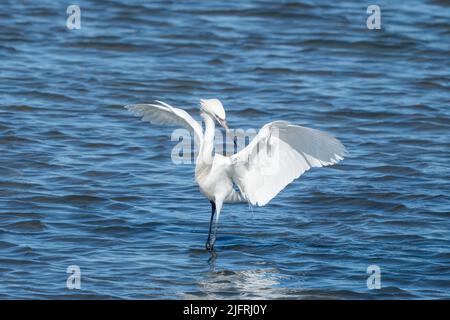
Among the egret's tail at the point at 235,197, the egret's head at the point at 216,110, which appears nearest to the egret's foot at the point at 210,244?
the egret's tail at the point at 235,197

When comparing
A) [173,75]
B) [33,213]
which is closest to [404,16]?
[173,75]

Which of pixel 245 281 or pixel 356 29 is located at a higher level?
pixel 356 29

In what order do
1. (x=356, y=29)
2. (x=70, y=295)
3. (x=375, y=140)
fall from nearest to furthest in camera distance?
(x=70, y=295)
(x=375, y=140)
(x=356, y=29)

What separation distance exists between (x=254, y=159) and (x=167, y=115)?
1033 millimetres

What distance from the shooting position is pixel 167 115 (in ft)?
29.8

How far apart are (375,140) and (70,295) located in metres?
6.04

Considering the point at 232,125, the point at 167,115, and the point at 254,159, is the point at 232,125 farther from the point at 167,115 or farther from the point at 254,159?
the point at 254,159

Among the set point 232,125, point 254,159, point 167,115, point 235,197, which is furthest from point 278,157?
point 232,125

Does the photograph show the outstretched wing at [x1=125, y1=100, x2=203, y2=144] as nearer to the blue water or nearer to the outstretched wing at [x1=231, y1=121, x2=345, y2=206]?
the outstretched wing at [x1=231, y1=121, x2=345, y2=206]

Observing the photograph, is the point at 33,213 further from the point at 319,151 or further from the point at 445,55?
the point at 445,55

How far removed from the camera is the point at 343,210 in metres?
10.3

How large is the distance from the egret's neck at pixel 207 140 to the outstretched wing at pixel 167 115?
94mm

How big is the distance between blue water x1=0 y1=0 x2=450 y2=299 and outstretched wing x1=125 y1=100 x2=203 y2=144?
3.51ft

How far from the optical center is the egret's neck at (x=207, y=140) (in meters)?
8.50
